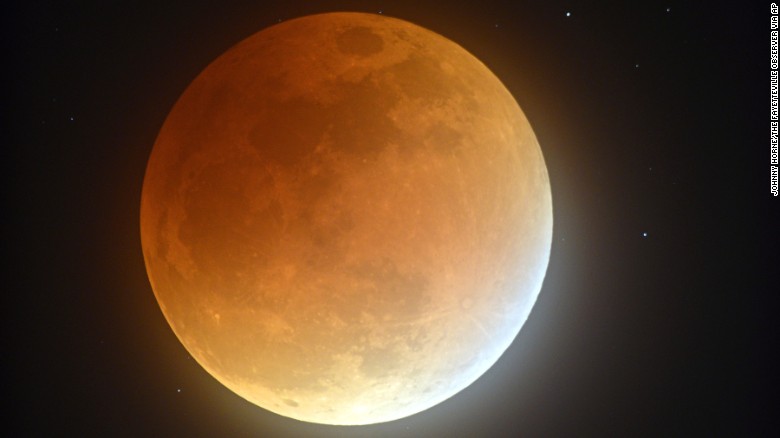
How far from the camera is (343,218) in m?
5.13

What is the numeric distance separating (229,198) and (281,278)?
0.71 metres

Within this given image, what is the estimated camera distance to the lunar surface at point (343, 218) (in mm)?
5176

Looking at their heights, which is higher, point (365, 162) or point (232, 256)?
point (365, 162)

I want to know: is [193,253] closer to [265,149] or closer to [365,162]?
[265,149]

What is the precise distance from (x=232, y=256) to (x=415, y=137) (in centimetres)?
164

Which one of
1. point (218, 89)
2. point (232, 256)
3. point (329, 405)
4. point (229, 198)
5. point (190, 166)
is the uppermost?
point (218, 89)

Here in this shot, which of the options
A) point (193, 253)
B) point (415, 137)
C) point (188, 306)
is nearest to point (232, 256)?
point (193, 253)

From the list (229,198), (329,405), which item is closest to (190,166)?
(229,198)

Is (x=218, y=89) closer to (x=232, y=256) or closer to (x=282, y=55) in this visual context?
(x=282, y=55)

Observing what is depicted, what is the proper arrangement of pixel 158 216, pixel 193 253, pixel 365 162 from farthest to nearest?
pixel 158 216
pixel 193 253
pixel 365 162

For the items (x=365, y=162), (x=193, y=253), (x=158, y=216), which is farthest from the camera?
(x=158, y=216)

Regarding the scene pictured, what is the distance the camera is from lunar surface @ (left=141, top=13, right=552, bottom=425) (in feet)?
17.0

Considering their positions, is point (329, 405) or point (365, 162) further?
point (329, 405)

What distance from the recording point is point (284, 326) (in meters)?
5.39
